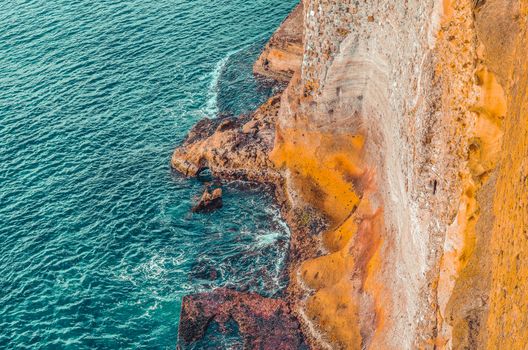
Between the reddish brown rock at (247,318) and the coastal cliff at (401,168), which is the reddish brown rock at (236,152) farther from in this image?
the reddish brown rock at (247,318)

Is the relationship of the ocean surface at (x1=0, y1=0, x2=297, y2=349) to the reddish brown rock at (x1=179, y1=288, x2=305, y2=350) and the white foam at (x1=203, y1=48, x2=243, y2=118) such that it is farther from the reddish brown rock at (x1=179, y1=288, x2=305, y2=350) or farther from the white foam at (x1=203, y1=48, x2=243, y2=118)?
the reddish brown rock at (x1=179, y1=288, x2=305, y2=350)

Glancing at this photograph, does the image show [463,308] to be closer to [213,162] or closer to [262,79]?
[213,162]

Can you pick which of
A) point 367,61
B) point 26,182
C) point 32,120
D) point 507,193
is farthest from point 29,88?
point 507,193

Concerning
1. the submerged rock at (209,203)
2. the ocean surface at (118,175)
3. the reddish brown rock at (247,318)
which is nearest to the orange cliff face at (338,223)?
the reddish brown rock at (247,318)

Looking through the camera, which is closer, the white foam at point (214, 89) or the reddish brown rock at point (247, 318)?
the reddish brown rock at point (247, 318)

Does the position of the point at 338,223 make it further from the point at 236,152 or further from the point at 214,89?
the point at 214,89

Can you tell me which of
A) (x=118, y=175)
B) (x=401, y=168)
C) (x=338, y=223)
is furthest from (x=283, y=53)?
(x=401, y=168)
